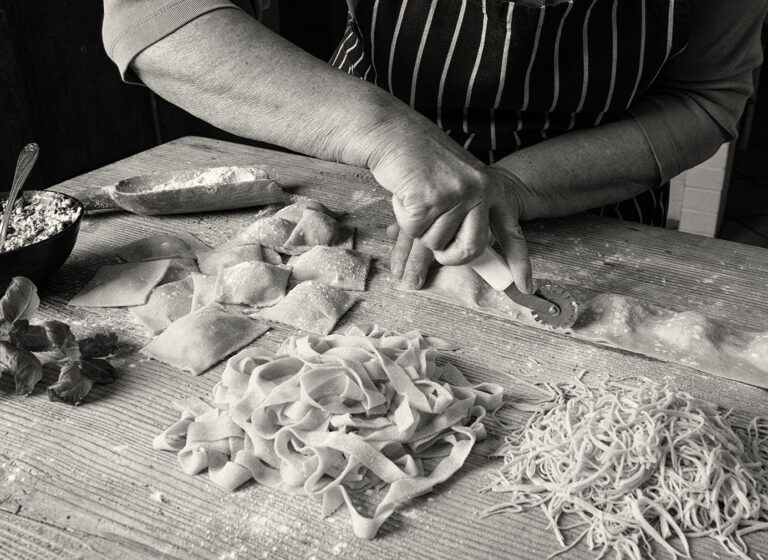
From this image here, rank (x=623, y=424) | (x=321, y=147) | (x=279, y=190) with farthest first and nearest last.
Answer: (x=279, y=190)
(x=321, y=147)
(x=623, y=424)

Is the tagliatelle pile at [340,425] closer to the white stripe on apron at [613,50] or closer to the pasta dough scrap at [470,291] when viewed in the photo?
the pasta dough scrap at [470,291]

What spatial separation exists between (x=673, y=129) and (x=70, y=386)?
171 centimetres

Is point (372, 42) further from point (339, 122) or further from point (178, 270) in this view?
point (178, 270)

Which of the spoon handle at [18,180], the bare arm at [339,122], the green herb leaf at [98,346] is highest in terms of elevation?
the bare arm at [339,122]

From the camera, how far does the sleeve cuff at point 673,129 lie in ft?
6.85

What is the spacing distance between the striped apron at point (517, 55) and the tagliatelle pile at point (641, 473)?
3.21 feet

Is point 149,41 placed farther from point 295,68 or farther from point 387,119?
point 387,119

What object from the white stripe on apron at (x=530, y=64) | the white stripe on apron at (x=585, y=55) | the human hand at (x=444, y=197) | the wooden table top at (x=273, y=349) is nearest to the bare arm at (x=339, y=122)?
the human hand at (x=444, y=197)

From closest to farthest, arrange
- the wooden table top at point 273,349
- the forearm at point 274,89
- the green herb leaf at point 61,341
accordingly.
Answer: the wooden table top at point 273,349 < the green herb leaf at point 61,341 < the forearm at point 274,89

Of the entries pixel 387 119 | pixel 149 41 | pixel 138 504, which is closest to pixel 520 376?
pixel 387 119

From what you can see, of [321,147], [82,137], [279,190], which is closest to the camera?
[321,147]

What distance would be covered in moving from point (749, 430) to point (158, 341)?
1.20 m

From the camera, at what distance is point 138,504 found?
1.19 metres

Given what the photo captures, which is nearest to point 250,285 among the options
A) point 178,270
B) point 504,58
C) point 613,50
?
point 178,270
